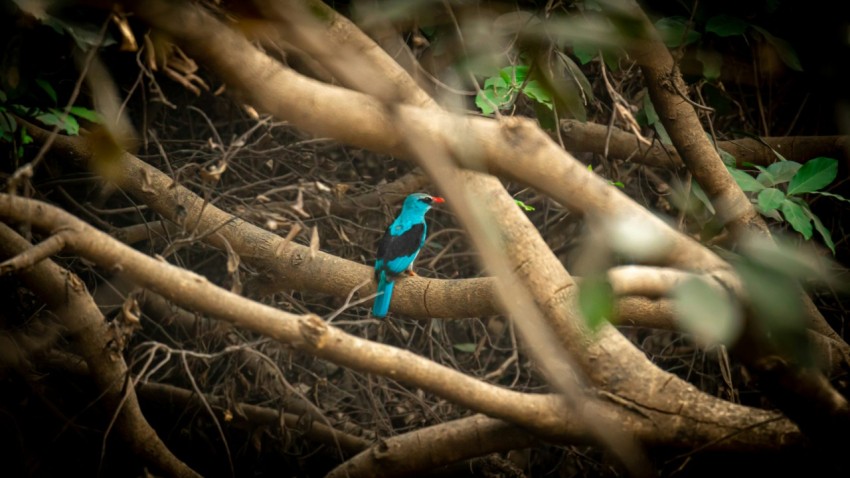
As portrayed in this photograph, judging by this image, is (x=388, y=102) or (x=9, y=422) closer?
(x=388, y=102)

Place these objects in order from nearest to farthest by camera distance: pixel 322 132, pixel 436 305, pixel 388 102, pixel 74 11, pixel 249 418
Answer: pixel 388 102
pixel 322 132
pixel 74 11
pixel 436 305
pixel 249 418

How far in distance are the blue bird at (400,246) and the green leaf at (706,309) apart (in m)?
2.26

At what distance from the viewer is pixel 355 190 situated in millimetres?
3986

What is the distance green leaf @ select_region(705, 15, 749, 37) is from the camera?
8.60ft

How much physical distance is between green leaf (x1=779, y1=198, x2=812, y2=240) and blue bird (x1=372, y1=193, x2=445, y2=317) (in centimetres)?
165

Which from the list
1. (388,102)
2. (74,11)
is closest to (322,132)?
(388,102)

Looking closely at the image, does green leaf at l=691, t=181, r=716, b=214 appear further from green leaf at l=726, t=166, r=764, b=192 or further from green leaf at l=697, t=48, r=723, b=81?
green leaf at l=697, t=48, r=723, b=81

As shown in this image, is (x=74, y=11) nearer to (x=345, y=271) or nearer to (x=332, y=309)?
(x=345, y=271)

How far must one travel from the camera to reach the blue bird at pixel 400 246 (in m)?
3.21

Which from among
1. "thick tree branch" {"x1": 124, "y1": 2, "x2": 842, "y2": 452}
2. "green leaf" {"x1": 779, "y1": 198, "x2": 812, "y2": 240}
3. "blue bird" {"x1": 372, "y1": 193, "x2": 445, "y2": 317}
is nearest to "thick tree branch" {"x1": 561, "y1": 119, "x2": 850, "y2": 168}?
"blue bird" {"x1": 372, "y1": 193, "x2": 445, "y2": 317}

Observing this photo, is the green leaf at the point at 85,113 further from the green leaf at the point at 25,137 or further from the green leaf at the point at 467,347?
the green leaf at the point at 467,347

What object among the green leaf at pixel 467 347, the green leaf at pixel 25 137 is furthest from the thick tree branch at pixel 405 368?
the green leaf at pixel 467 347

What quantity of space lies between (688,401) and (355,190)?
2443 mm

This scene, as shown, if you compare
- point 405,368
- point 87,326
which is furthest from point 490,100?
point 87,326
